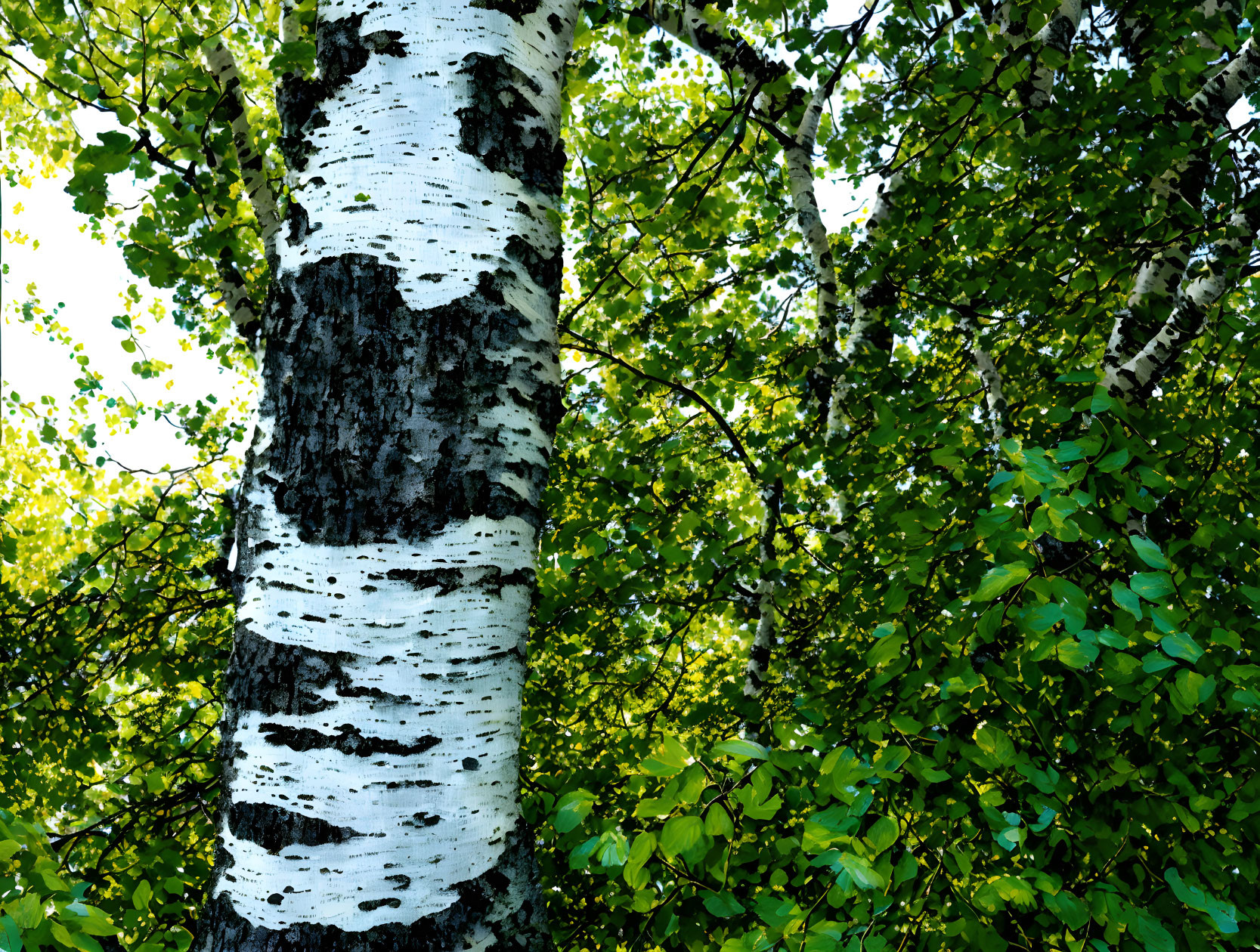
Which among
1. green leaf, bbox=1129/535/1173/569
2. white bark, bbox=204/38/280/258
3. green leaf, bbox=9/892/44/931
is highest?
white bark, bbox=204/38/280/258

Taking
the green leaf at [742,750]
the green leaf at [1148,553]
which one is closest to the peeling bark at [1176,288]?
the green leaf at [1148,553]

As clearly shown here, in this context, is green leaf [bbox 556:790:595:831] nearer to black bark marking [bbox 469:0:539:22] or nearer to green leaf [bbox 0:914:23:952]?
green leaf [bbox 0:914:23:952]

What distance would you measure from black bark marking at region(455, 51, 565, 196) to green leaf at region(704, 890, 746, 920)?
1401 mm

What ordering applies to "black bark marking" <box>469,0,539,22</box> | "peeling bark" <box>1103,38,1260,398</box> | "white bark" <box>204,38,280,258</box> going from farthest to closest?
"white bark" <box>204,38,280,258</box>
"peeling bark" <box>1103,38,1260,398</box>
"black bark marking" <box>469,0,539,22</box>

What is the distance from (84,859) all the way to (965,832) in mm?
4216

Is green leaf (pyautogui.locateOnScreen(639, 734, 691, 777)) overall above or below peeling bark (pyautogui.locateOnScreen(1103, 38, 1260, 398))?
below

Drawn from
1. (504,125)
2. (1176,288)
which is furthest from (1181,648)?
(1176,288)

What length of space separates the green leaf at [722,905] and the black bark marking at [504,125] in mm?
1401

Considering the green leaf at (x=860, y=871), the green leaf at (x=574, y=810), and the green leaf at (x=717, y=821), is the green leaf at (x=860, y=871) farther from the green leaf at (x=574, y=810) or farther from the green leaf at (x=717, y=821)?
the green leaf at (x=574, y=810)

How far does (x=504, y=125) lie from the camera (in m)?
1.56

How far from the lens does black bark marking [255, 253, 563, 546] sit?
1311 millimetres

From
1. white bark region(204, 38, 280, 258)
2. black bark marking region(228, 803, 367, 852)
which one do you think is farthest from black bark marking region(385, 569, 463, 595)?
white bark region(204, 38, 280, 258)

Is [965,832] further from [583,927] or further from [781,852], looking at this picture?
[583,927]

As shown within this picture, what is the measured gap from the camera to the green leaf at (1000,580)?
1.27m
